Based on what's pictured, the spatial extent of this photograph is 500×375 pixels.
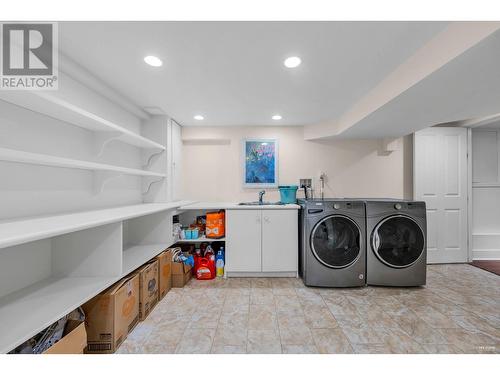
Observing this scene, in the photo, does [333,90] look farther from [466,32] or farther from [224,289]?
[224,289]

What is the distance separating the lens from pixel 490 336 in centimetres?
158

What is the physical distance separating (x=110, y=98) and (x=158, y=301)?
6.72ft

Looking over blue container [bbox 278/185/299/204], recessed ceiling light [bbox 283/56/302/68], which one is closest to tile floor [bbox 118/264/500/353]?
blue container [bbox 278/185/299/204]

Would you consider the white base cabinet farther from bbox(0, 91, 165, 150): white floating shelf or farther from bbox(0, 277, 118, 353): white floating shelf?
bbox(0, 91, 165, 150): white floating shelf

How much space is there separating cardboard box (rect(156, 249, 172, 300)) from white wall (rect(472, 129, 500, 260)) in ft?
14.8

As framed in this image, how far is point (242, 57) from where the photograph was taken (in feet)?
4.76

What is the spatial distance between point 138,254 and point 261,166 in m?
1.97

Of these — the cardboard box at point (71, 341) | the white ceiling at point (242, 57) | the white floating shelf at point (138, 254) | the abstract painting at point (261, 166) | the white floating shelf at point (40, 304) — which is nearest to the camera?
the white floating shelf at point (40, 304)

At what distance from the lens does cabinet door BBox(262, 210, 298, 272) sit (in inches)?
100.0

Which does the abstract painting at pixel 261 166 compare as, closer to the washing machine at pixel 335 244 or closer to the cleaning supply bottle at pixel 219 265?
the washing machine at pixel 335 244

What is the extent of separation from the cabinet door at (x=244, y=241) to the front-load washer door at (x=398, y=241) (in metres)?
1.34

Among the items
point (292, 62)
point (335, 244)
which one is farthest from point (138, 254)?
point (292, 62)

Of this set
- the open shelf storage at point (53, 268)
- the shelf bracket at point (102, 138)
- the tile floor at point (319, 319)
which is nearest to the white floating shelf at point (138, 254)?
the open shelf storage at point (53, 268)

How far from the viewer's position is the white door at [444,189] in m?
3.04
